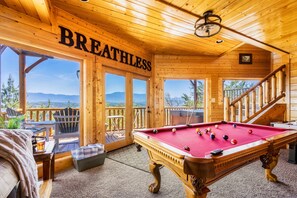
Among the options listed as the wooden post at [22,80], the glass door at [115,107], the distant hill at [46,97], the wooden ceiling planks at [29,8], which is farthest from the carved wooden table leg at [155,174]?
the wooden post at [22,80]

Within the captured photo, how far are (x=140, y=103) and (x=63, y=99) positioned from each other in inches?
85.4

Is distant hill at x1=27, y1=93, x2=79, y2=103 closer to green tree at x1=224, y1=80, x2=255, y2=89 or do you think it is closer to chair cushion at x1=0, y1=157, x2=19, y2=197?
chair cushion at x1=0, y1=157, x2=19, y2=197

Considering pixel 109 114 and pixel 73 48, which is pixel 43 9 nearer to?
pixel 73 48

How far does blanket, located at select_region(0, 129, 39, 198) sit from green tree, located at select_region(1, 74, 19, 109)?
319 centimetres

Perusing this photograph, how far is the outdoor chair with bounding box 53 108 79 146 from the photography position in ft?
11.3

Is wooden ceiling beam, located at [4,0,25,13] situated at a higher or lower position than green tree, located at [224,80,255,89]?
higher

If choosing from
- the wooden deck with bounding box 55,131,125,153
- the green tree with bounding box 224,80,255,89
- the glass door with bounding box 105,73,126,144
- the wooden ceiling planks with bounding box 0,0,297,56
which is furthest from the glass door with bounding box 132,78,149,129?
the green tree with bounding box 224,80,255,89

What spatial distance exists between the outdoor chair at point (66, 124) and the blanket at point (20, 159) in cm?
226

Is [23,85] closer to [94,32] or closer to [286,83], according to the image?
[94,32]

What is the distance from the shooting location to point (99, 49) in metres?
3.50

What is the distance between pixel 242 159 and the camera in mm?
1413

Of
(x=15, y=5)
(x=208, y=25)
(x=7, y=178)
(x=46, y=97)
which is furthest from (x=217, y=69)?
(x=7, y=178)

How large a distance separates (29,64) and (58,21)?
6.34ft

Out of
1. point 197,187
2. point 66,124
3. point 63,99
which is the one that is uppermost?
point 63,99
